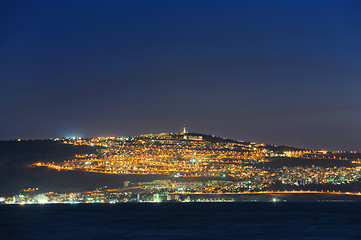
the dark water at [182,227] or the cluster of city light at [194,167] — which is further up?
the cluster of city light at [194,167]

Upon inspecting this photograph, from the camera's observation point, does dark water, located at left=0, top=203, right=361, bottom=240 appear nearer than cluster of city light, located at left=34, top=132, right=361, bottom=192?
Yes

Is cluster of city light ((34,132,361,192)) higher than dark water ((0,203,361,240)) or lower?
higher

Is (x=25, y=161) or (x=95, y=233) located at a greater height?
(x=25, y=161)

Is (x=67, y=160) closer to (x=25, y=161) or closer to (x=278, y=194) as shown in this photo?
(x=25, y=161)

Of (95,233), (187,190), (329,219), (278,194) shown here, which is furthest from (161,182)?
(95,233)

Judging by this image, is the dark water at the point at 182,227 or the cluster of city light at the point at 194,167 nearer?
the dark water at the point at 182,227

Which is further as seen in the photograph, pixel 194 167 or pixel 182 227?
pixel 194 167

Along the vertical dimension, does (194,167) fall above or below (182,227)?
above

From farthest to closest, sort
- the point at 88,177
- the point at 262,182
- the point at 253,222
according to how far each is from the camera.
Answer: the point at 262,182
the point at 88,177
the point at 253,222

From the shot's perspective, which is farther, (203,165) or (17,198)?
(203,165)

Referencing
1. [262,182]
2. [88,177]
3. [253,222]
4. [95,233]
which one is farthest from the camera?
[262,182]
